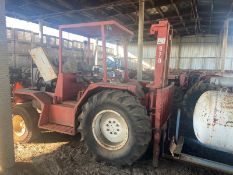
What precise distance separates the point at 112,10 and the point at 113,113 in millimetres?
10582

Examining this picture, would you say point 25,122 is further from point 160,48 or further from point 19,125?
point 160,48

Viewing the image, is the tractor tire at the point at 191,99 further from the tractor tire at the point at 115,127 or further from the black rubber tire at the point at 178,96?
the tractor tire at the point at 115,127

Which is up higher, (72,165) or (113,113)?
(113,113)

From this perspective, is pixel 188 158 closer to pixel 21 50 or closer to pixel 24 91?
pixel 24 91

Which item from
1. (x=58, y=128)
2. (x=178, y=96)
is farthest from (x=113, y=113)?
(x=178, y=96)

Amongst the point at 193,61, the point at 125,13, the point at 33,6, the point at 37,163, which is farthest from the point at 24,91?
the point at 193,61

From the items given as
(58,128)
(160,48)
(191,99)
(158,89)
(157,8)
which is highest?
(157,8)

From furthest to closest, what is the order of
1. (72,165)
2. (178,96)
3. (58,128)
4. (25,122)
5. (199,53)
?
(199,53) < (178,96) < (25,122) < (58,128) < (72,165)

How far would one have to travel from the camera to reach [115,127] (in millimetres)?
4332

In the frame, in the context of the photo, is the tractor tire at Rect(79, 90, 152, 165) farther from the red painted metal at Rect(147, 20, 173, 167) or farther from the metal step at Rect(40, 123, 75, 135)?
the metal step at Rect(40, 123, 75, 135)

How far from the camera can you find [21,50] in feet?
39.5

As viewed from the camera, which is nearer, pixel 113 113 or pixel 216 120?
pixel 216 120

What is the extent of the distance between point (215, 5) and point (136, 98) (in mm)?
12352

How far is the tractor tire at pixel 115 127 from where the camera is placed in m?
3.91
